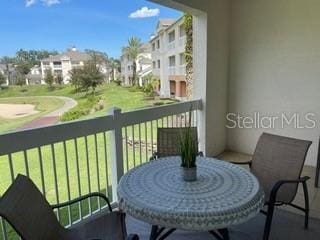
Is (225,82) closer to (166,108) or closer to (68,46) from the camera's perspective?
(166,108)

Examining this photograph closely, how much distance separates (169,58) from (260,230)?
5221 millimetres

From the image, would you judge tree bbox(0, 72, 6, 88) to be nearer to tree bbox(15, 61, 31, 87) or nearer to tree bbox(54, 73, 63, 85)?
tree bbox(15, 61, 31, 87)

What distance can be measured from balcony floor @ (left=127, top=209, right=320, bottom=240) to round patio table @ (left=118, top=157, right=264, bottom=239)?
1.45ft

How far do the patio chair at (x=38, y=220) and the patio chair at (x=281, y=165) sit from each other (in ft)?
4.02

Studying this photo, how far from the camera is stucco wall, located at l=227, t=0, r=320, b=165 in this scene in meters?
4.00

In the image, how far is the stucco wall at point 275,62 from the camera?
13.1ft

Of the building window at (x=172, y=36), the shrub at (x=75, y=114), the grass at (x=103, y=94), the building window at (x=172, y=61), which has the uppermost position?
the building window at (x=172, y=36)

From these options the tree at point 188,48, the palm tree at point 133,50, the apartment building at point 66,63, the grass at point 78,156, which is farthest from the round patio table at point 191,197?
the palm tree at point 133,50

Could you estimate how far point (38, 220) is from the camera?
1592 mm

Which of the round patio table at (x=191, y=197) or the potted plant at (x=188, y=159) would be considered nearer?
the round patio table at (x=191, y=197)

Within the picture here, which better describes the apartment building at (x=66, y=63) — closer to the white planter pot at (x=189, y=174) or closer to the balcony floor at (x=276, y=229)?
the balcony floor at (x=276, y=229)

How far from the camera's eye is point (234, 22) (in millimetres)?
4613

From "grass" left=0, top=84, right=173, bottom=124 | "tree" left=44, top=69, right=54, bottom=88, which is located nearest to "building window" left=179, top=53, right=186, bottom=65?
"grass" left=0, top=84, right=173, bottom=124

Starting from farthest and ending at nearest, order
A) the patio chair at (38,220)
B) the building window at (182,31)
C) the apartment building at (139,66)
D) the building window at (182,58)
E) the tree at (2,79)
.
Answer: the building window at (182,58), the building window at (182,31), the apartment building at (139,66), the tree at (2,79), the patio chair at (38,220)
